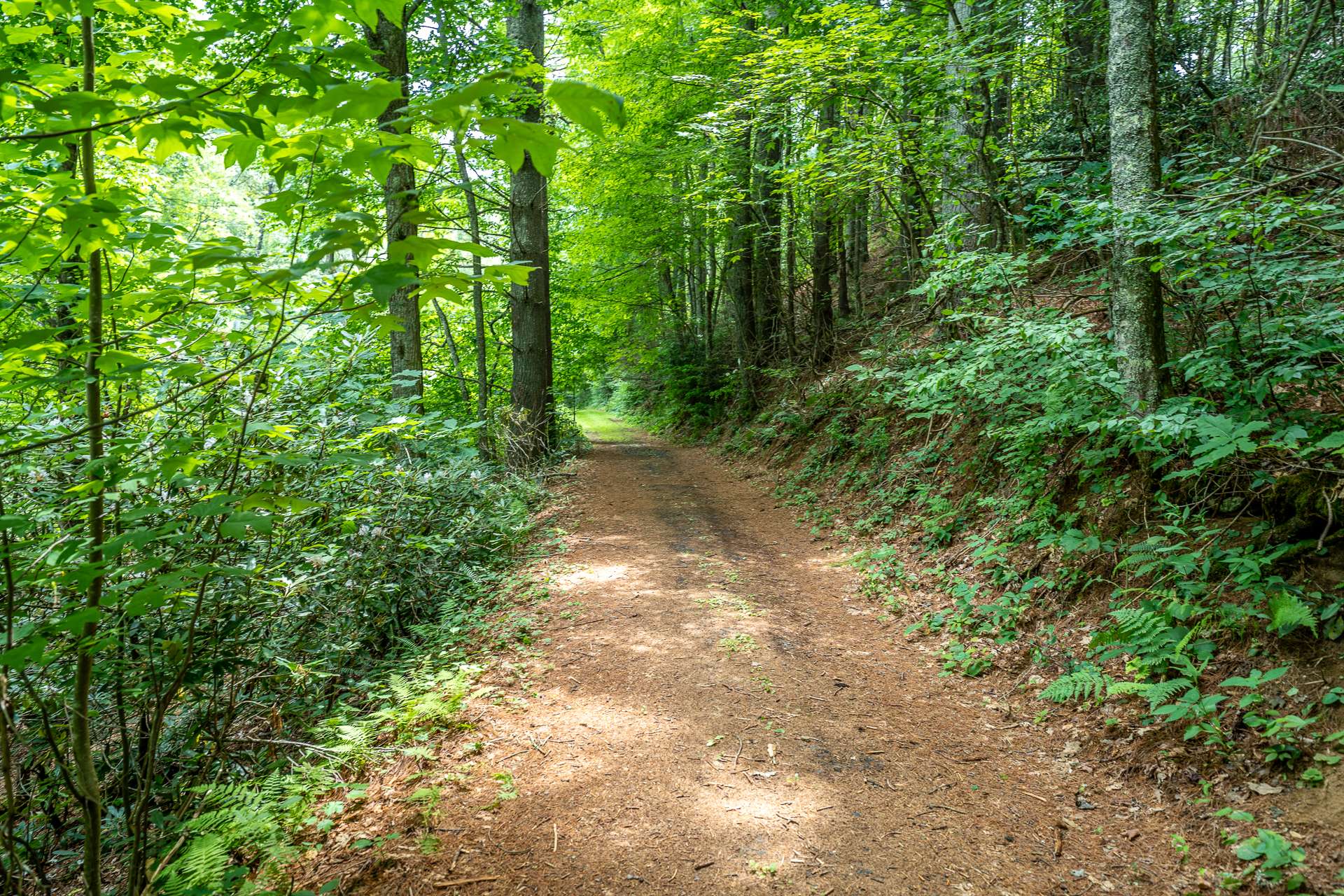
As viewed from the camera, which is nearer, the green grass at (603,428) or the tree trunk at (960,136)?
the tree trunk at (960,136)

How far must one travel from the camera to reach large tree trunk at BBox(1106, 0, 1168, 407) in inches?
198

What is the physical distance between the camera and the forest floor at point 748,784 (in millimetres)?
2977

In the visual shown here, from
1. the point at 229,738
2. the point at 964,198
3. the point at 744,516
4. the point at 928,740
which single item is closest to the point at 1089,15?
the point at 964,198

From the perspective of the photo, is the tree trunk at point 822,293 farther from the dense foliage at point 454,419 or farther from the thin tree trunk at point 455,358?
the thin tree trunk at point 455,358

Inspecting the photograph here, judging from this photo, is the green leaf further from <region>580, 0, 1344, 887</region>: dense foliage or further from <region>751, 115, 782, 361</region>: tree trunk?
<region>751, 115, 782, 361</region>: tree trunk

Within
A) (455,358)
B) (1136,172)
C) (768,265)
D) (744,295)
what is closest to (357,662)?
(1136,172)

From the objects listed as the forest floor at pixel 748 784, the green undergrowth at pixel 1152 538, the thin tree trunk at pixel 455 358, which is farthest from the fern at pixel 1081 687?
the thin tree trunk at pixel 455 358

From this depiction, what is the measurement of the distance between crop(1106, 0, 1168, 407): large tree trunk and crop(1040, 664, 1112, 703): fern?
2279 millimetres

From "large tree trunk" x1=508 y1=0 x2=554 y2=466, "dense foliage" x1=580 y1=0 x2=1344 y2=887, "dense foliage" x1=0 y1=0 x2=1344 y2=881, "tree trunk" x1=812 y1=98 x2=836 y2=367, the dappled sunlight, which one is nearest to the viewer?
"dense foliage" x1=0 y1=0 x2=1344 y2=881

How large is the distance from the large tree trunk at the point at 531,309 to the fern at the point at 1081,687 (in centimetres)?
880

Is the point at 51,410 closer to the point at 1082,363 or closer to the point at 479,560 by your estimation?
the point at 479,560

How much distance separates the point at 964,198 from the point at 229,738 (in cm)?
1011

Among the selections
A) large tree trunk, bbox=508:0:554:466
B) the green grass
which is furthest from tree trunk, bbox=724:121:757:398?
the green grass

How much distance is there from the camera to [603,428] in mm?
25906
